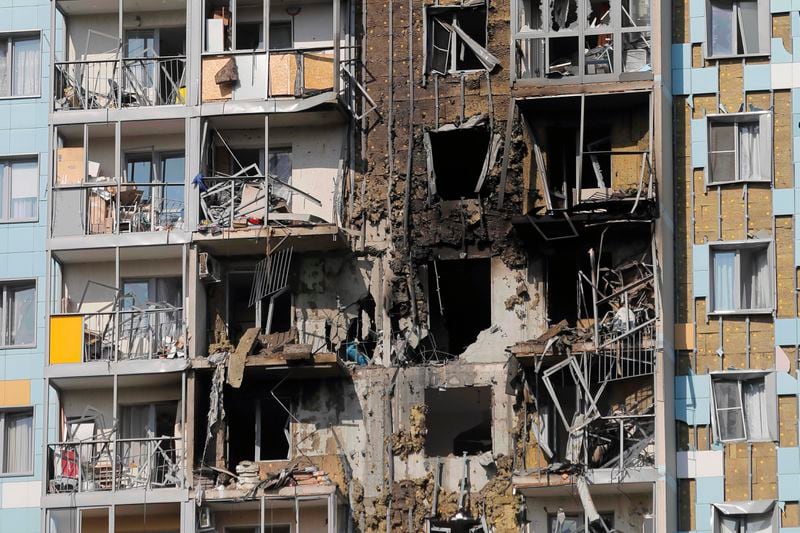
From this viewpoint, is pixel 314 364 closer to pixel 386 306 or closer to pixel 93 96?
pixel 386 306

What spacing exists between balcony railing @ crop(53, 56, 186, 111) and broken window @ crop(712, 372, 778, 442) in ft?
50.0

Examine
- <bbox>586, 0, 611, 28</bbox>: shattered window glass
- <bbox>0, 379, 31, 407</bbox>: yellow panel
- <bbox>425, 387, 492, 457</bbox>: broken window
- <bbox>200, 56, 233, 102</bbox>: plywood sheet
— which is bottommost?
<bbox>425, 387, 492, 457</bbox>: broken window

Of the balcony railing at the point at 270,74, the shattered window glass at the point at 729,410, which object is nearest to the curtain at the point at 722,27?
the shattered window glass at the point at 729,410

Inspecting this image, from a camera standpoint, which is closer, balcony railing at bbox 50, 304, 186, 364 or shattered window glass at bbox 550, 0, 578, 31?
balcony railing at bbox 50, 304, 186, 364

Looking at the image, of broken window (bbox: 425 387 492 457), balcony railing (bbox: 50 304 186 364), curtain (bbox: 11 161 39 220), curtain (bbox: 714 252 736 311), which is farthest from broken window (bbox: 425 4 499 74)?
curtain (bbox: 11 161 39 220)

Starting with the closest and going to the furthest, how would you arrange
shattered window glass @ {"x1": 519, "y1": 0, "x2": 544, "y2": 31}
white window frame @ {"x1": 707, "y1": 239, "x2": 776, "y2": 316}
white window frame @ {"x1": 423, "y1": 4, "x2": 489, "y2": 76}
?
white window frame @ {"x1": 707, "y1": 239, "x2": 776, "y2": 316} → shattered window glass @ {"x1": 519, "y1": 0, "x2": 544, "y2": 31} → white window frame @ {"x1": 423, "y1": 4, "x2": 489, "y2": 76}

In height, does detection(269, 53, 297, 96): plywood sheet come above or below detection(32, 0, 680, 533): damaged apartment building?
above

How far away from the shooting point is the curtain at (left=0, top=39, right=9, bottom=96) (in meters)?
56.7

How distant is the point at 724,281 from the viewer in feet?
168

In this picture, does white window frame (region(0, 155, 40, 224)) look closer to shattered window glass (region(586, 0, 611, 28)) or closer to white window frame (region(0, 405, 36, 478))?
white window frame (region(0, 405, 36, 478))

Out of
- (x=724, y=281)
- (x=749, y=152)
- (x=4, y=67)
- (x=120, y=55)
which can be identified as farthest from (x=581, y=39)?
(x=4, y=67)

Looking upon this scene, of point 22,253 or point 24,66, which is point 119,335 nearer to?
point 22,253

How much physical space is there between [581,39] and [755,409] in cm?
972

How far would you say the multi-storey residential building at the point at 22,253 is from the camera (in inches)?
2119
